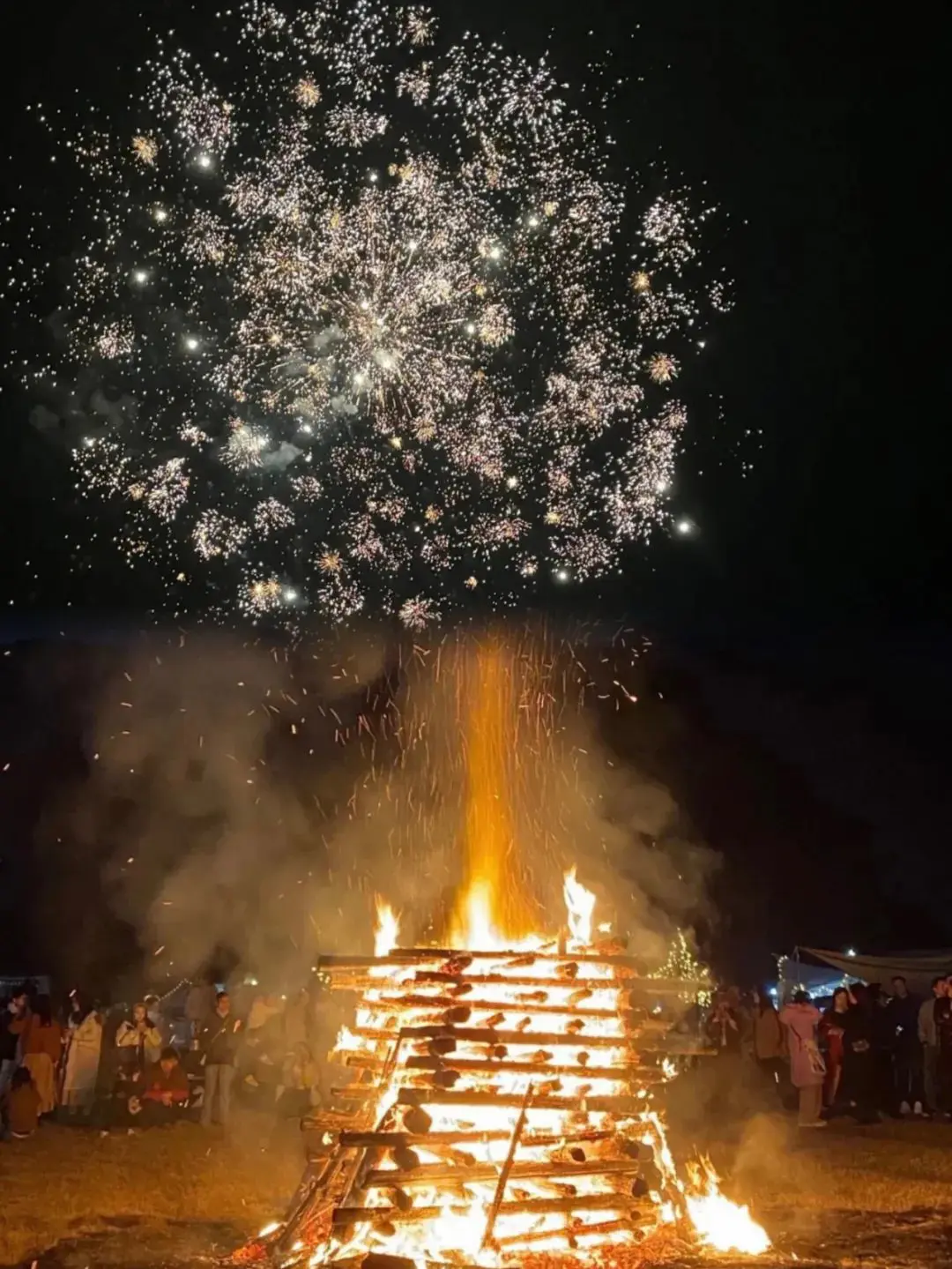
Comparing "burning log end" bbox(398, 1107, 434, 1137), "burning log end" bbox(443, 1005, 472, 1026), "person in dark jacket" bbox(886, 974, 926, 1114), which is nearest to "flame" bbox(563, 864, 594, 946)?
"burning log end" bbox(443, 1005, 472, 1026)

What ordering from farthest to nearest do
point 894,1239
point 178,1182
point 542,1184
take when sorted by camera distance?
point 178,1182, point 894,1239, point 542,1184

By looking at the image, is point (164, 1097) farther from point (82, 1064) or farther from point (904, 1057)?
point (904, 1057)

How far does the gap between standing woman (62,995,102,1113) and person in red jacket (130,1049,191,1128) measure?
810 millimetres

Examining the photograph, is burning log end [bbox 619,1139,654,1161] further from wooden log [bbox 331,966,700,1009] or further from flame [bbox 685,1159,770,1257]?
wooden log [bbox 331,966,700,1009]

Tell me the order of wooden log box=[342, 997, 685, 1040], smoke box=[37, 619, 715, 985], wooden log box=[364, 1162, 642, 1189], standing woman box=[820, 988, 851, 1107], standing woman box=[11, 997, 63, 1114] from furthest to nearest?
1. smoke box=[37, 619, 715, 985]
2. standing woman box=[820, 988, 851, 1107]
3. standing woman box=[11, 997, 63, 1114]
4. wooden log box=[342, 997, 685, 1040]
5. wooden log box=[364, 1162, 642, 1189]

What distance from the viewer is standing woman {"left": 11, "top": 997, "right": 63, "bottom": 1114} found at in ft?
47.6

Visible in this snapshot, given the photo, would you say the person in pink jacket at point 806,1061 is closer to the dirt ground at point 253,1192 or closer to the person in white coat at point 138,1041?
the dirt ground at point 253,1192

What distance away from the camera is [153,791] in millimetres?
24031

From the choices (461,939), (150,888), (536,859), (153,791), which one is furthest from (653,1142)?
(150,888)

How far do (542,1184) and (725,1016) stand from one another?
9.80m

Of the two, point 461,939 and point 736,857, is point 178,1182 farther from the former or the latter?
point 736,857

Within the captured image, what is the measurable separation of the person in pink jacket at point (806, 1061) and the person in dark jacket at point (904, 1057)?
2.36 m

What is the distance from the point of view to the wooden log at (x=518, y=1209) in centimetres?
715

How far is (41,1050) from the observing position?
47.9ft
